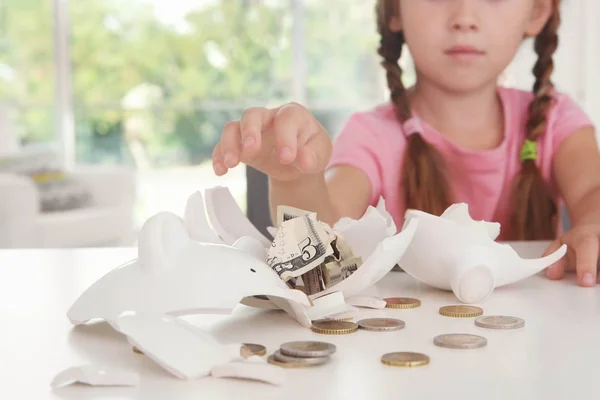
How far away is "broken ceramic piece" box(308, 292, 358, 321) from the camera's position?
504 millimetres

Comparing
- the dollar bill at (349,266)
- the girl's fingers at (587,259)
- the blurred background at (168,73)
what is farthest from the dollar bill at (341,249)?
the blurred background at (168,73)

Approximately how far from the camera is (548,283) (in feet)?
2.18

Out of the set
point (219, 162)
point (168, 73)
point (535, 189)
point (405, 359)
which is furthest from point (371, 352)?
point (168, 73)

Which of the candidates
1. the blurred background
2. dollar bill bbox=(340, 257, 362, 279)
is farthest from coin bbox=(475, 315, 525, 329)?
the blurred background

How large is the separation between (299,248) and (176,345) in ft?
0.50

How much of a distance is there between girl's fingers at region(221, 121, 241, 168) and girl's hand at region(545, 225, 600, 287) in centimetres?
28

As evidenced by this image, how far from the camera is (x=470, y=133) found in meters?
1.44

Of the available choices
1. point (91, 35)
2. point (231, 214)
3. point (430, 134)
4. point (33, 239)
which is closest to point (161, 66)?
point (91, 35)

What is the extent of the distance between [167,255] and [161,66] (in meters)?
4.84

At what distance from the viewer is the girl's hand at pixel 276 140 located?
0.62 m

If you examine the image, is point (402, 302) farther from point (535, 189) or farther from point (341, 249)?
point (535, 189)

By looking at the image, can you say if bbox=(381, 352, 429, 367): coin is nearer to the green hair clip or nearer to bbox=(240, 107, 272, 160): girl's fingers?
bbox=(240, 107, 272, 160): girl's fingers

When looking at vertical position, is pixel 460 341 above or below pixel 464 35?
below

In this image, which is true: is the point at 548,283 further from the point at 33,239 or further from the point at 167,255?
the point at 33,239
